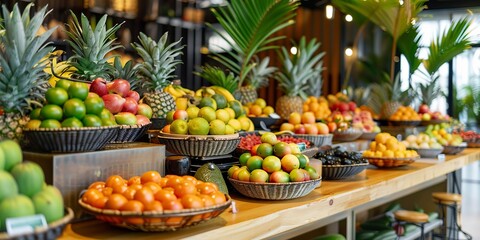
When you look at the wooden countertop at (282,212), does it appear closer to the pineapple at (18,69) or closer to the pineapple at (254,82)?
the pineapple at (18,69)

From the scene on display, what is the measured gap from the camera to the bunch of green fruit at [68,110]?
213cm

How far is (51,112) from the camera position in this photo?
83.7 inches

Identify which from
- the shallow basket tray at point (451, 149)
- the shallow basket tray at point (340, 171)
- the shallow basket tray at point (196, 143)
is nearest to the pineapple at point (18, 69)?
the shallow basket tray at point (196, 143)

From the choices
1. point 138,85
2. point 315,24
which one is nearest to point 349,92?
point 315,24

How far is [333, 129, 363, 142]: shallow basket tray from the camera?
4586 mm

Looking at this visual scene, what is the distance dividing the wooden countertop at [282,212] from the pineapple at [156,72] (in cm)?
74

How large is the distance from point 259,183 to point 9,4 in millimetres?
5095

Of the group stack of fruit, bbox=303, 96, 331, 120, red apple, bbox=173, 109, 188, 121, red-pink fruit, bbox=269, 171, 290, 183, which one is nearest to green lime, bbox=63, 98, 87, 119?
red apple, bbox=173, 109, 188, 121

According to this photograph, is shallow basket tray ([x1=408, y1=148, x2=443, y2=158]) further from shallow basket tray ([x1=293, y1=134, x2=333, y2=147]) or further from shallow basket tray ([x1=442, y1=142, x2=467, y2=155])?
shallow basket tray ([x1=293, y1=134, x2=333, y2=147])

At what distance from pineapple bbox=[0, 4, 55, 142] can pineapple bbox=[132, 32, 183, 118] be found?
0.95 meters

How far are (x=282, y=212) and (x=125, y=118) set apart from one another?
0.81 metres

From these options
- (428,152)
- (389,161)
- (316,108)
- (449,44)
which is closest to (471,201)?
(449,44)

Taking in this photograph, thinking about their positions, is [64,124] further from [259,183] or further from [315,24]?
[315,24]

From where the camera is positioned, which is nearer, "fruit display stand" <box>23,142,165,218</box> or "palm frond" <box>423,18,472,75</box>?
"fruit display stand" <box>23,142,165,218</box>
